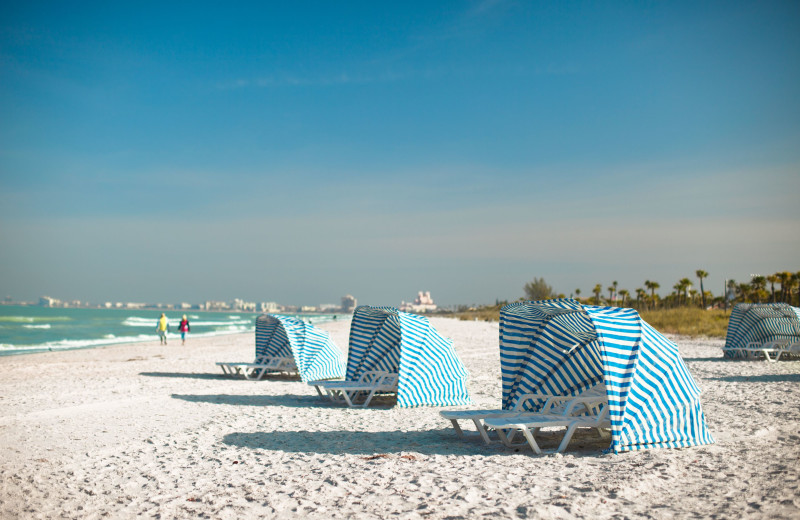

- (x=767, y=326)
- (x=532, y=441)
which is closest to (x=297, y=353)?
(x=532, y=441)

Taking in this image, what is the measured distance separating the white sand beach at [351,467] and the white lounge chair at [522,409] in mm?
243

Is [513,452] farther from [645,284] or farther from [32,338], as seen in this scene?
[645,284]

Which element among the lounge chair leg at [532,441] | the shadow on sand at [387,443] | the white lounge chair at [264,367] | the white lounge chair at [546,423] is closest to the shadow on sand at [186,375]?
the white lounge chair at [264,367]

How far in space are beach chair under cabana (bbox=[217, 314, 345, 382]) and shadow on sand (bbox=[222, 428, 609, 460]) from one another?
6.45 m

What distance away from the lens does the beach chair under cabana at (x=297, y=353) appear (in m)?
15.1

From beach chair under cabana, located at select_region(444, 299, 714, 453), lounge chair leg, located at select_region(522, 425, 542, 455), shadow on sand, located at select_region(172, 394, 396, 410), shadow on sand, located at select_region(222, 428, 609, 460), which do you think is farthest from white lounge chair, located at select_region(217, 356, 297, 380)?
lounge chair leg, located at select_region(522, 425, 542, 455)

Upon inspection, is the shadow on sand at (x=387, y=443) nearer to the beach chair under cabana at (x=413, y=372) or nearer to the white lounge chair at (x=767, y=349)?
the beach chair under cabana at (x=413, y=372)

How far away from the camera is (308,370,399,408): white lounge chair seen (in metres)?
11.1

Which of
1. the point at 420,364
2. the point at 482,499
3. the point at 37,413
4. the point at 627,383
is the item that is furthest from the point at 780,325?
the point at 37,413

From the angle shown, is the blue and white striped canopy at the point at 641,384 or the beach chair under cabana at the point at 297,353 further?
the beach chair under cabana at the point at 297,353

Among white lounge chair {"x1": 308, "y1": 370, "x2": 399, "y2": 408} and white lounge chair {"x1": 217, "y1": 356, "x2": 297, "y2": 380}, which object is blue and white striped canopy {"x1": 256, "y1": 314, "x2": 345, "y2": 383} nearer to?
white lounge chair {"x1": 217, "y1": 356, "x2": 297, "y2": 380}

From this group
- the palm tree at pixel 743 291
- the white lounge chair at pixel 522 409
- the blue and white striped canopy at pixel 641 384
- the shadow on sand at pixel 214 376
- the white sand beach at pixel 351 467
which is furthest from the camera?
the palm tree at pixel 743 291

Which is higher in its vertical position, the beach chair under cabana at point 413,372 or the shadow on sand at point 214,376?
the beach chair under cabana at point 413,372

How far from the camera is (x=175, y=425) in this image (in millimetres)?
9352
